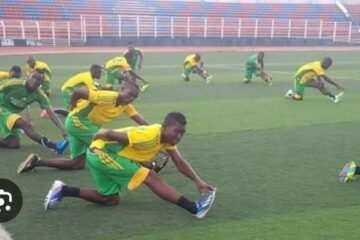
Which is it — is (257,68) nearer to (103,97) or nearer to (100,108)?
(100,108)

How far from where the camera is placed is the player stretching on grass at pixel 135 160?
5309 millimetres

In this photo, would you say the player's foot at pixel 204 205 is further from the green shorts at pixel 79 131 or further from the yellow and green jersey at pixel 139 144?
the green shorts at pixel 79 131

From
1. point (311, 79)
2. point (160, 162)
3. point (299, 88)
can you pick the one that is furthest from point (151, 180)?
point (311, 79)

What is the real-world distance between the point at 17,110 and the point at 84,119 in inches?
69.1

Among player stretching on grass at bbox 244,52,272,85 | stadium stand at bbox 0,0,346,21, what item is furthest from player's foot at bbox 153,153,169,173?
stadium stand at bbox 0,0,346,21

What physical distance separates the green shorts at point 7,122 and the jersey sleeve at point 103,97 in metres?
1.85

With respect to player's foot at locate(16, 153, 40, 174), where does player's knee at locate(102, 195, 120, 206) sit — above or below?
above

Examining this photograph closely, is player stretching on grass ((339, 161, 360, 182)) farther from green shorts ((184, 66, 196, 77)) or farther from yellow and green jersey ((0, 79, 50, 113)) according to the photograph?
green shorts ((184, 66, 196, 77))

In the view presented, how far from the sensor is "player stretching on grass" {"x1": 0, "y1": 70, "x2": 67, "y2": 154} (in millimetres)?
8242

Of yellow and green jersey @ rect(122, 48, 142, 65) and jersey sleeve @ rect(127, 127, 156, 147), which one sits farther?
yellow and green jersey @ rect(122, 48, 142, 65)

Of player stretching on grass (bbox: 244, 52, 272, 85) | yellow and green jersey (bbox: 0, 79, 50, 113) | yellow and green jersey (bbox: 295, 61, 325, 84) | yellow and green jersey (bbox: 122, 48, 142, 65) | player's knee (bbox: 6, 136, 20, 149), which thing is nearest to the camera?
yellow and green jersey (bbox: 0, 79, 50, 113)

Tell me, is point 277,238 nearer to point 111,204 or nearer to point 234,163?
point 111,204

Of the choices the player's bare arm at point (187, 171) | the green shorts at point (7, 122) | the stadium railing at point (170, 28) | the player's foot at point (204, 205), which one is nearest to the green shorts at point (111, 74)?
the green shorts at point (7, 122)

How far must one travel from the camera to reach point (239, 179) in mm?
6934
